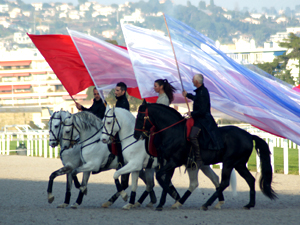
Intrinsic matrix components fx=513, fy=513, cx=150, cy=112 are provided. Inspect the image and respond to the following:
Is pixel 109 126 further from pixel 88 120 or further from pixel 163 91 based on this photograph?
pixel 163 91

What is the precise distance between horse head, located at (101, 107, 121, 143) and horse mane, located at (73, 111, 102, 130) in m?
0.78

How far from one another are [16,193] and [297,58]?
4554 centimetres

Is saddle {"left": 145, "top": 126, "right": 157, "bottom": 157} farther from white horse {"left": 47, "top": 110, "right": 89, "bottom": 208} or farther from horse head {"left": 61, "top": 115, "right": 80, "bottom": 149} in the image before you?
horse head {"left": 61, "top": 115, "right": 80, "bottom": 149}

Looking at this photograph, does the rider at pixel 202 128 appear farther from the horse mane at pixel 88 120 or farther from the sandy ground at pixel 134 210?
the horse mane at pixel 88 120

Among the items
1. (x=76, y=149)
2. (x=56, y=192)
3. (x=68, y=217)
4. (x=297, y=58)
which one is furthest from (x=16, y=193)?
(x=297, y=58)

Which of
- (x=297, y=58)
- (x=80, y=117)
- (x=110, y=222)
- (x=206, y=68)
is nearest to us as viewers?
(x=110, y=222)

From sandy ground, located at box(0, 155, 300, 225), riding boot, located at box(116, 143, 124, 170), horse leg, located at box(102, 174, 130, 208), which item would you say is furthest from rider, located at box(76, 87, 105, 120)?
sandy ground, located at box(0, 155, 300, 225)

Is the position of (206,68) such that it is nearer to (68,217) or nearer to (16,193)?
(68,217)

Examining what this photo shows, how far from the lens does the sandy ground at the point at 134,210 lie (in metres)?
7.68

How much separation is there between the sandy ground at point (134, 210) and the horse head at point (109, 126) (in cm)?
124

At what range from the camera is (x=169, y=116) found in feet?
28.8

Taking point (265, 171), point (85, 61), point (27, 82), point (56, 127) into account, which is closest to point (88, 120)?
point (56, 127)

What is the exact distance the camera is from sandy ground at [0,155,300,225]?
7684 mm

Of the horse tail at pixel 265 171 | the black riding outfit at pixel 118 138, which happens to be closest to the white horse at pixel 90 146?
the black riding outfit at pixel 118 138
